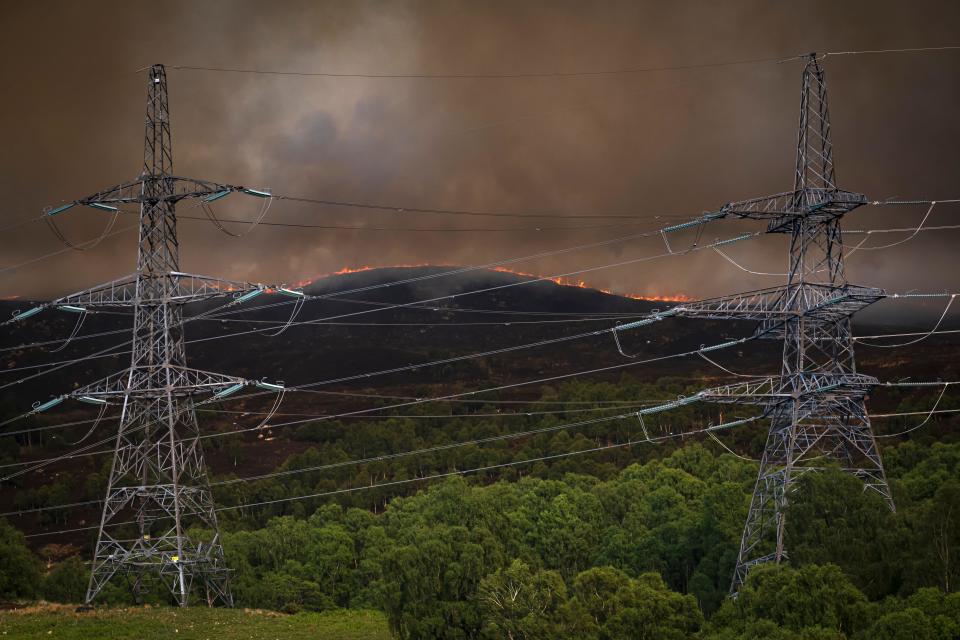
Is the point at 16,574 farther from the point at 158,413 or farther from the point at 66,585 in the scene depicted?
the point at 158,413

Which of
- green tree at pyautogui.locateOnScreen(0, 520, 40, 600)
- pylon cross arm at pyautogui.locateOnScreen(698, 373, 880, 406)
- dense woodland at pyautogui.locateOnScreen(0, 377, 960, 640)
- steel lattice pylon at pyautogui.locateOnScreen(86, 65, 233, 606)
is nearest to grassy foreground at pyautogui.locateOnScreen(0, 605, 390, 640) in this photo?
steel lattice pylon at pyautogui.locateOnScreen(86, 65, 233, 606)

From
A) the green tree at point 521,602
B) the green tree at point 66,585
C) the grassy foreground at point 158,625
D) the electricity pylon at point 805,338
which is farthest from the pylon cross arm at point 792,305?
the green tree at point 66,585

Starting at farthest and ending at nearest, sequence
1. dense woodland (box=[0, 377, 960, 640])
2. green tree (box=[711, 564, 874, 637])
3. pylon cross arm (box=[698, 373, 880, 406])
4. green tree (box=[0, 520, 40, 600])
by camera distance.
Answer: green tree (box=[0, 520, 40, 600]), pylon cross arm (box=[698, 373, 880, 406]), dense woodland (box=[0, 377, 960, 640]), green tree (box=[711, 564, 874, 637])

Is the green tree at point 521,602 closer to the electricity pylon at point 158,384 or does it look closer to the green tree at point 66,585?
the electricity pylon at point 158,384

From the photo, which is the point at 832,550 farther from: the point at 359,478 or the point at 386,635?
the point at 359,478

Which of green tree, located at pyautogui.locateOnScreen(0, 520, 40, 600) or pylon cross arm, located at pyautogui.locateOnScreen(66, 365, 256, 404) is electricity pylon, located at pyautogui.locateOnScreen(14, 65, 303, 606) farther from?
green tree, located at pyautogui.locateOnScreen(0, 520, 40, 600)

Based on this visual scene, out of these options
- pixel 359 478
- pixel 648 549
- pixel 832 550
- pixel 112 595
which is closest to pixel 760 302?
pixel 832 550

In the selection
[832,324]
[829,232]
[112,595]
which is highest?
[829,232]

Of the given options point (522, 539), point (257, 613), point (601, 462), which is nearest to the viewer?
point (257, 613)

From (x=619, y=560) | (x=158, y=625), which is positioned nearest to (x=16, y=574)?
(x=158, y=625)
